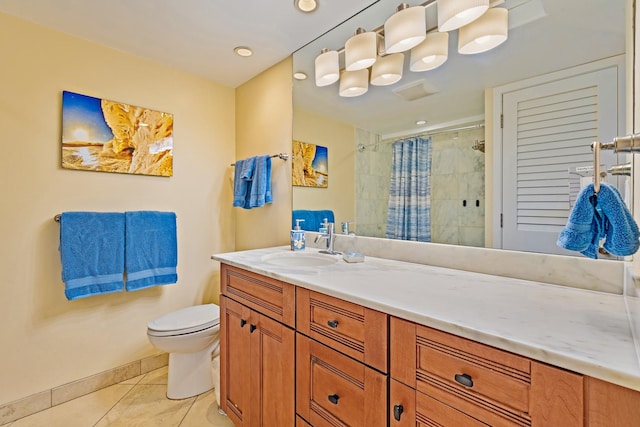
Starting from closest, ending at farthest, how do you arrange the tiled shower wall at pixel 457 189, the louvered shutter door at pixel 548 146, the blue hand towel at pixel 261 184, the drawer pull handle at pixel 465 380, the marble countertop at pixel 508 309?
1. the marble countertop at pixel 508 309
2. the drawer pull handle at pixel 465 380
3. the louvered shutter door at pixel 548 146
4. the tiled shower wall at pixel 457 189
5. the blue hand towel at pixel 261 184

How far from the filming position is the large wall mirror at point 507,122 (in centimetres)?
99

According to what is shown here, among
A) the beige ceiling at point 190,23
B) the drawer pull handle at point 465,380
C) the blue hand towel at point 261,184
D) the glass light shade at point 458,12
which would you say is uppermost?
the beige ceiling at point 190,23

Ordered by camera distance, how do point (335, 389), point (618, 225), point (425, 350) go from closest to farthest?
1. point (618, 225)
2. point (425, 350)
3. point (335, 389)

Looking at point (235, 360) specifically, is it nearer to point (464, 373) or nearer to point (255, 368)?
point (255, 368)

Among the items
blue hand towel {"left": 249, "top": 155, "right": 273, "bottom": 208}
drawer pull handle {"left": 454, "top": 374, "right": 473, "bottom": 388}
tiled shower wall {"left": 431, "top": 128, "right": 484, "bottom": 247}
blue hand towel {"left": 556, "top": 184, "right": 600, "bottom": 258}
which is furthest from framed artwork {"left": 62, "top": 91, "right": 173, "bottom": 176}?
blue hand towel {"left": 556, "top": 184, "right": 600, "bottom": 258}

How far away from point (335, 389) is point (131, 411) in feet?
4.80

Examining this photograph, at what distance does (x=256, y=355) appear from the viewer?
4.33 feet

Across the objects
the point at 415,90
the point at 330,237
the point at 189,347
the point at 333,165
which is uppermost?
the point at 415,90

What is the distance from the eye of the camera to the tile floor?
5.22 feet

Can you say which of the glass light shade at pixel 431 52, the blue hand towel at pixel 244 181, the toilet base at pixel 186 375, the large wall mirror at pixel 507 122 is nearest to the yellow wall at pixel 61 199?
the blue hand towel at pixel 244 181

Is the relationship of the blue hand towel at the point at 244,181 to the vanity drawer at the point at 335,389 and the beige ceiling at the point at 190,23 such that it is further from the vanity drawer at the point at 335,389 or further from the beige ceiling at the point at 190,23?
the vanity drawer at the point at 335,389

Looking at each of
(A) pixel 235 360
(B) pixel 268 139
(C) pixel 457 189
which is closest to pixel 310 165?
(B) pixel 268 139

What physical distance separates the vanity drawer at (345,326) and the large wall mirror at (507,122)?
0.67 m

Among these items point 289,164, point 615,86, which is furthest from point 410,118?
point 289,164
